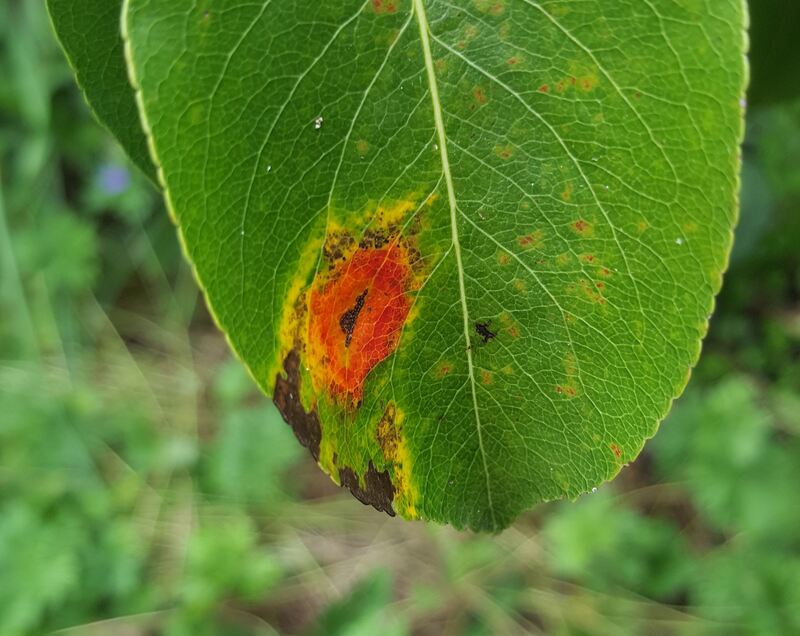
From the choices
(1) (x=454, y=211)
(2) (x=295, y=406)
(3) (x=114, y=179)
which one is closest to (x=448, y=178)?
(1) (x=454, y=211)

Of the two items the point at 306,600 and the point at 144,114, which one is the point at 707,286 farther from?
the point at 306,600

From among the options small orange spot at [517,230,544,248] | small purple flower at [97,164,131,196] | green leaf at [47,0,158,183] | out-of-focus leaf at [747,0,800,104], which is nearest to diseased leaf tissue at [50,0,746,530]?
small orange spot at [517,230,544,248]

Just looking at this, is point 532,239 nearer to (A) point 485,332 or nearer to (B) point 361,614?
(A) point 485,332

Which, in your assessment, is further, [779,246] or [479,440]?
[779,246]

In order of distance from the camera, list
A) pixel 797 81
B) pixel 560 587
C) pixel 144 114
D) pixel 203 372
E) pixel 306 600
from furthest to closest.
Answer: pixel 203 372 → pixel 306 600 → pixel 560 587 → pixel 797 81 → pixel 144 114

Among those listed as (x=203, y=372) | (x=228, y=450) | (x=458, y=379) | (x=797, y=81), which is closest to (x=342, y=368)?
(x=458, y=379)

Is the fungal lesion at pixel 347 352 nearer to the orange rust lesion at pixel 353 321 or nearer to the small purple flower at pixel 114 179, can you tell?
the orange rust lesion at pixel 353 321

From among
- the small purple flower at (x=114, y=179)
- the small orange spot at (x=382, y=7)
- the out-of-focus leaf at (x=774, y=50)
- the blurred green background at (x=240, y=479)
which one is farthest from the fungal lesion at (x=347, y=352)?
the small purple flower at (x=114, y=179)
